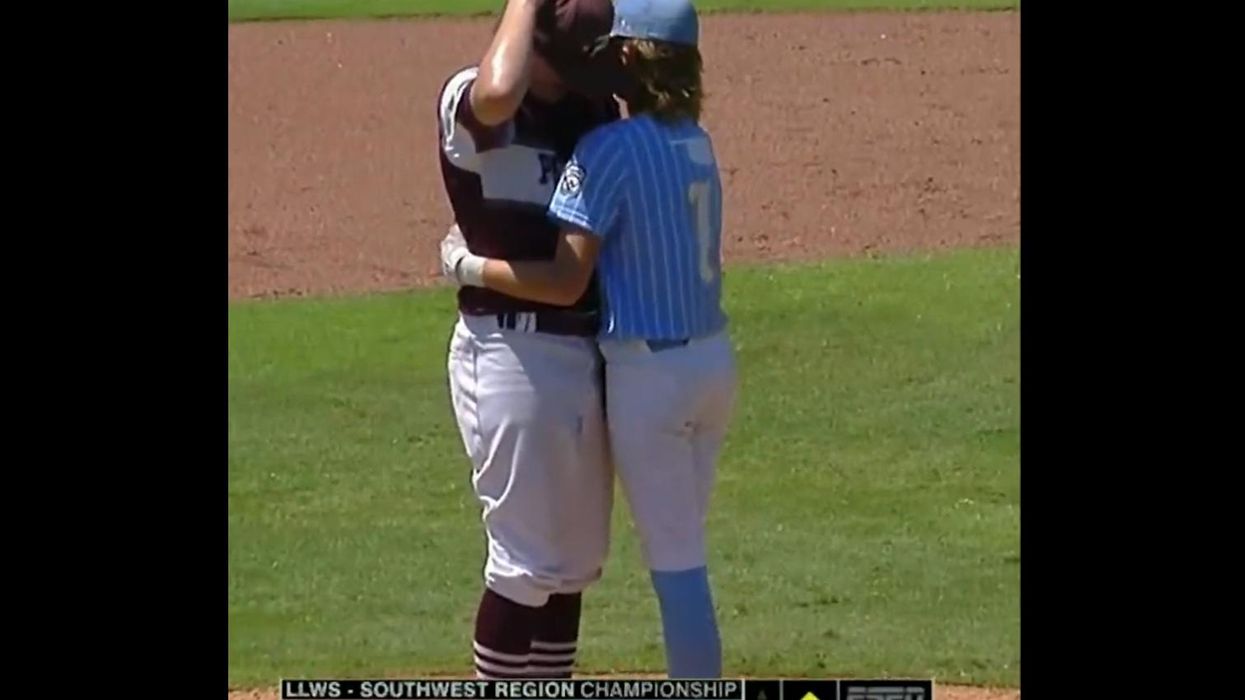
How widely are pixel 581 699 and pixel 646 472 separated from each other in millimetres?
670

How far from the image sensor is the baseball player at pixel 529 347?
159 inches

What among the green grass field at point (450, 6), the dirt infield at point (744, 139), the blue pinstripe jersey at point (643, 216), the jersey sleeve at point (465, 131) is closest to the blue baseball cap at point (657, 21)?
the blue pinstripe jersey at point (643, 216)

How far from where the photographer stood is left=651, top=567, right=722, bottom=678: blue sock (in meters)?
4.13

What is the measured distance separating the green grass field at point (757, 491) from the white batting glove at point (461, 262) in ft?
5.43

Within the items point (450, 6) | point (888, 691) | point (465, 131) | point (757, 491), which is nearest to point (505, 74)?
point (465, 131)

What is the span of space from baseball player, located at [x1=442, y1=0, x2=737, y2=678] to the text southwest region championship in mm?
295

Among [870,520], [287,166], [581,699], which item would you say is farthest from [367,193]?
[581,699]

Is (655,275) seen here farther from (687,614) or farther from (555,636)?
(555,636)

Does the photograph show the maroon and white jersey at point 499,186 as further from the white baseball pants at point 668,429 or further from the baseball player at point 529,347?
the white baseball pants at point 668,429

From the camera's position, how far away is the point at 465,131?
406cm

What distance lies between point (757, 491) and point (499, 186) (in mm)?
3304

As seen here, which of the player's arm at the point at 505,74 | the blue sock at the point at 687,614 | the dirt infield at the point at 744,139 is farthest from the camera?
the dirt infield at the point at 744,139

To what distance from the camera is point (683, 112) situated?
4.06 meters

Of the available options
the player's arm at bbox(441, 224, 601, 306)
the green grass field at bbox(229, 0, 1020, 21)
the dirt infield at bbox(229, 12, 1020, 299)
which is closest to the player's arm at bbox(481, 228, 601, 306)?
the player's arm at bbox(441, 224, 601, 306)
